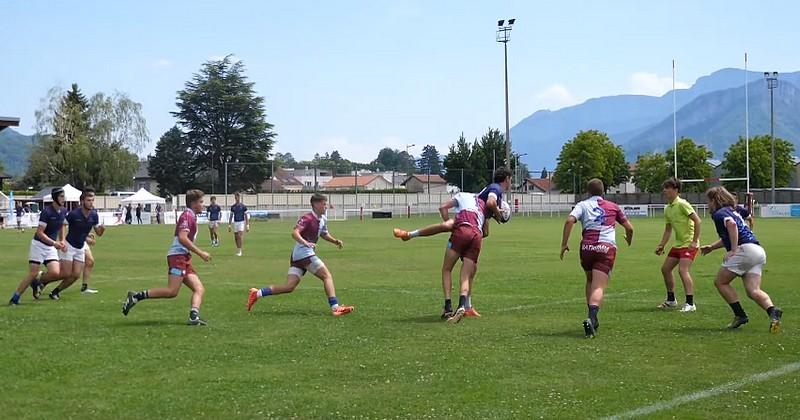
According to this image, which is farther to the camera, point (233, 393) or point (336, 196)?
point (336, 196)

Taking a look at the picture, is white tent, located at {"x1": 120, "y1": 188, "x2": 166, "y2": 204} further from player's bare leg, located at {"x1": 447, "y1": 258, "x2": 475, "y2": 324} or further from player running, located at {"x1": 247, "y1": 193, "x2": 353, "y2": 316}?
player's bare leg, located at {"x1": 447, "y1": 258, "x2": 475, "y2": 324}

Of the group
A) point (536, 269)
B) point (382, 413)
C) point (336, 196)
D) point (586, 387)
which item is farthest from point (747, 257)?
point (336, 196)

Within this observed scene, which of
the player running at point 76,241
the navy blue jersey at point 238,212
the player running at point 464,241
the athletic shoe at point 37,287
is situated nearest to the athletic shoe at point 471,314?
the player running at point 464,241

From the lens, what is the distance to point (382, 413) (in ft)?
24.2

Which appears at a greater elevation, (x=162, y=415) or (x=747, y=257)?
(x=747, y=257)

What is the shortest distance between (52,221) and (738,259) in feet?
36.5

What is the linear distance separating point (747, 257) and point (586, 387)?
4450 mm

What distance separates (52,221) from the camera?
15719mm

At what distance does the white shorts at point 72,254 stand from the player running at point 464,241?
726 centimetres

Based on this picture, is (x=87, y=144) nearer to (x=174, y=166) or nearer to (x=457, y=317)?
(x=174, y=166)

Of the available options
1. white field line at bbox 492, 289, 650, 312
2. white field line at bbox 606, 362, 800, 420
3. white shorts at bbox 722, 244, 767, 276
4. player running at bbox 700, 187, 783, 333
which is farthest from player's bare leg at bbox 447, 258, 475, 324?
white field line at bbox 606, 362, 800, 420

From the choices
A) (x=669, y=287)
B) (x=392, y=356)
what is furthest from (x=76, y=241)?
(x=669, y=287)

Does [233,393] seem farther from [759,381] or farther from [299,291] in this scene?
[299,291]

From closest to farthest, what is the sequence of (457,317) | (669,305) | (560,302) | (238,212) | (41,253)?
(457,317), (669,305), (560,302), (41,253), (238,212)
